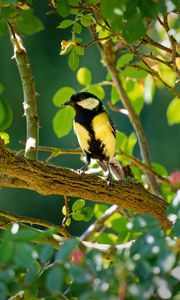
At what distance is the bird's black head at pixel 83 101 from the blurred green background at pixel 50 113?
3.18 m

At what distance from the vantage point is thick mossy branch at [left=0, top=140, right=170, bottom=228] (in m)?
2.09

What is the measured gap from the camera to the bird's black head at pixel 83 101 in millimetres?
2887

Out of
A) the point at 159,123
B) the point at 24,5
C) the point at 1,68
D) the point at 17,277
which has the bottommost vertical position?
the point at 159,123

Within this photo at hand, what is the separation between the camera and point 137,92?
10.00ft

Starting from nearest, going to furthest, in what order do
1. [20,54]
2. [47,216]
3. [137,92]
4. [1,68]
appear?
[20,54]
[137,92]
[47,216]
[1,68]

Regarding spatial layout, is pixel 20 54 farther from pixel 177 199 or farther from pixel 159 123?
pixel 159 123

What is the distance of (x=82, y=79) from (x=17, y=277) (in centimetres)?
168

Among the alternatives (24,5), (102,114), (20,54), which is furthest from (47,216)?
(24,5)

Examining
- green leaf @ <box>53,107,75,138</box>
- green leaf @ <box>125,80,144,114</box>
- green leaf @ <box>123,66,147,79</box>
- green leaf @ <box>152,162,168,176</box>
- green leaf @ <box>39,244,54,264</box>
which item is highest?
green leaf @ <box>123,66,147,79</box>

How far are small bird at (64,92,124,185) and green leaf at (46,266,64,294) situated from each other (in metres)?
1.88

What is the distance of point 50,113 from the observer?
660 cm

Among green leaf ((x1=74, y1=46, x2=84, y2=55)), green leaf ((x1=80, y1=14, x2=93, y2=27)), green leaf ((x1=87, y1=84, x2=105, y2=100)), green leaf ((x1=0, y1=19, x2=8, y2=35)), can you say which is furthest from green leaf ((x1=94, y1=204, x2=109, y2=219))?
green leaf ((x1=0, y1=19, x2=8, y2=35))

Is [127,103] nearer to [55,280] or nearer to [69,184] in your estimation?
[69,184]

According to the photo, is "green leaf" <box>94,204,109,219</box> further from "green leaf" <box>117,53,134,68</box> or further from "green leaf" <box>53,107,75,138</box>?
"green leaf" <box>117,53,134,68</box>
